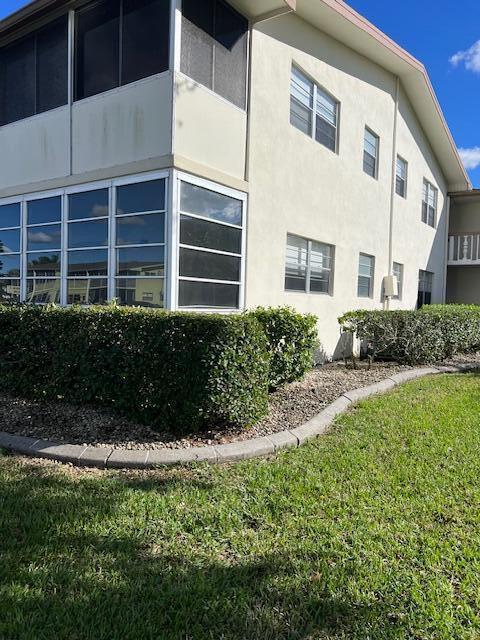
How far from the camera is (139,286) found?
6602mm

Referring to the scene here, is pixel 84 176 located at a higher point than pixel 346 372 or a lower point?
higher

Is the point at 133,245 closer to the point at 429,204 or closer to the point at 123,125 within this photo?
the point at 123,125

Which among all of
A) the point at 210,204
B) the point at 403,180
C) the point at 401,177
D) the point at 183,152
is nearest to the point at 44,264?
the point at 210,204

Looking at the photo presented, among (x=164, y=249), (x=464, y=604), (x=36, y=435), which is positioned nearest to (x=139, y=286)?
(x=164, y=249)

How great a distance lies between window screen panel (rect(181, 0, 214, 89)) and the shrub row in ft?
12.4

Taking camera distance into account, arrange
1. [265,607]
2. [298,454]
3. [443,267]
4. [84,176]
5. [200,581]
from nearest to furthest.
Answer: [265,607], [200,581], [298,454], [84,176], [443,267]

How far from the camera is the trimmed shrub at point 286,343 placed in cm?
639

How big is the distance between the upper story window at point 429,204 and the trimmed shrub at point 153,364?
13.4 meters

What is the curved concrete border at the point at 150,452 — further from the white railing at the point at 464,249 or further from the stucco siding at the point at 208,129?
the white railing at the point at 464,249

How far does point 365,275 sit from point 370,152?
10.9ft

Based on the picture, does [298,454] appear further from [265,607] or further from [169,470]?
[265,607]

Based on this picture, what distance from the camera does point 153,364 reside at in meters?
4.88

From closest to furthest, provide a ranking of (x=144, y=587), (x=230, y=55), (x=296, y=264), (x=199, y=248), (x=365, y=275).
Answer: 1. (x=144, y=587)
2. (x=199, y=248)
3. (x=230, y=55)
4. (x=296, y=264)
5. (x=365, y=275)

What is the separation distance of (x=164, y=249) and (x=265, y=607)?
187 inches
